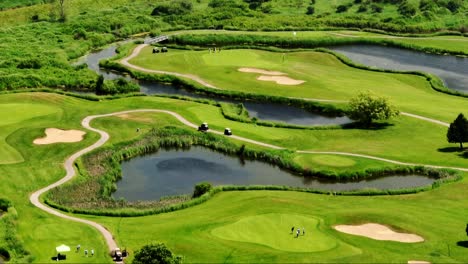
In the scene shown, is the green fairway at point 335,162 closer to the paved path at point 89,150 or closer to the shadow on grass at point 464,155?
the paved path at point 89,150

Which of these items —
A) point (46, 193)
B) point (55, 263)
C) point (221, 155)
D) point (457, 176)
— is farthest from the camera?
point (221, 155)

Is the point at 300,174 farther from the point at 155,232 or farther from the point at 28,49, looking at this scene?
the point at 28,49

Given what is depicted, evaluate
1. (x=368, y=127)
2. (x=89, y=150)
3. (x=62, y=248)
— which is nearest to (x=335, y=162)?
(x=368, y=127)

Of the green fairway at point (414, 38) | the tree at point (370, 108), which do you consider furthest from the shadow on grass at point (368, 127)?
the green fairway at point (414, 38)

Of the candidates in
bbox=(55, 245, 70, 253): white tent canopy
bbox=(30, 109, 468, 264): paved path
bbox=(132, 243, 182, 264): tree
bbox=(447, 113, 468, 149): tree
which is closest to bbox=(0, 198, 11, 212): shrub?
bbox=(30, 109, 468, 264): paved path

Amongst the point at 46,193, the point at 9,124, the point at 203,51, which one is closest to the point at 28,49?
the point at 203,51

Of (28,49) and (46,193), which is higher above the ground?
(28,49)

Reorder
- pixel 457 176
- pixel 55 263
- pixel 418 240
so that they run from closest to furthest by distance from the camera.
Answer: pixel 55 263
pixel 418 240
pixel 457 176
